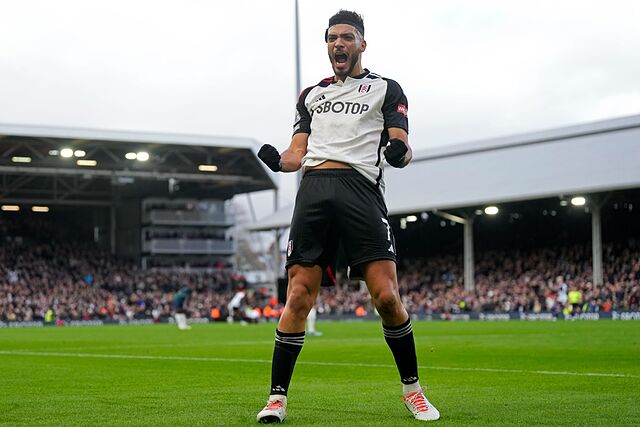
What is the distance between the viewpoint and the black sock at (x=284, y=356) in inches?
252

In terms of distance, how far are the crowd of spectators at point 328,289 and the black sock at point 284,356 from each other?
33.3 meters

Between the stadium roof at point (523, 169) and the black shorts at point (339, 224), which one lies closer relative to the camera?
the black shorts at point (339, 224)

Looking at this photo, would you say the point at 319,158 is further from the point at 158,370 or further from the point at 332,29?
the point at 158,370

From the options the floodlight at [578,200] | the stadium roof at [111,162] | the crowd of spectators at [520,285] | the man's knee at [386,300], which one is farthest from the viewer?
the stadium roof at [111,162]

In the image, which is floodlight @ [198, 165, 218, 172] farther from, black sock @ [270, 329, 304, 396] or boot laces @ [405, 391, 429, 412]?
boot laces @ [405, 391, 429, 412]

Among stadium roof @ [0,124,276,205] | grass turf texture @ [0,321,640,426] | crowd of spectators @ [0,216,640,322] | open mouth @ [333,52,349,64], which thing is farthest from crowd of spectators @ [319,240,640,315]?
open mouth @ [333,52,349,64]

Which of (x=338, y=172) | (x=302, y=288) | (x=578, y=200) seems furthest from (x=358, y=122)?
(x=578, y=200)

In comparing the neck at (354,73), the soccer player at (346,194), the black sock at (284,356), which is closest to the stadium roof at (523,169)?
the neck at (354,73)

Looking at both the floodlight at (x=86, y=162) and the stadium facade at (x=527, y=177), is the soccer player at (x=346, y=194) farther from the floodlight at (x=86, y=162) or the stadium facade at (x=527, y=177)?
the floodlight at (x=86, y=162)

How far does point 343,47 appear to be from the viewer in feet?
21.7

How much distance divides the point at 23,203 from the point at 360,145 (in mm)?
63209

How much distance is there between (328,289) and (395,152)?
5096 cm

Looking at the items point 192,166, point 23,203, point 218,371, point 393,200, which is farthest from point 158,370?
point 23,203

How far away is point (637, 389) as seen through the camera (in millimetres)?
8297
